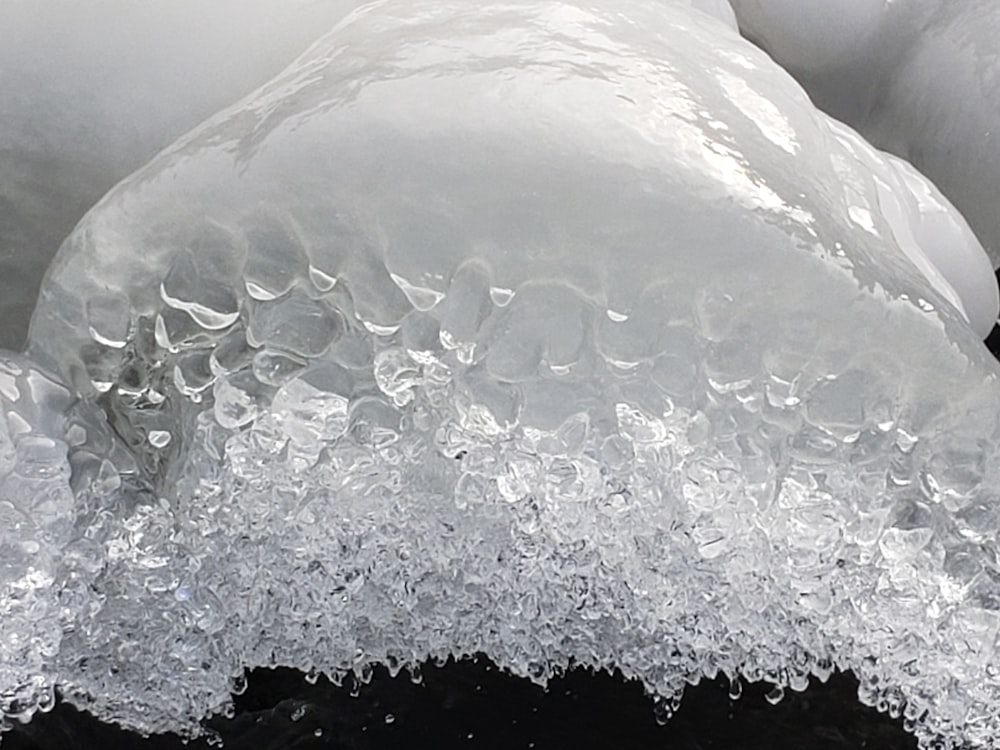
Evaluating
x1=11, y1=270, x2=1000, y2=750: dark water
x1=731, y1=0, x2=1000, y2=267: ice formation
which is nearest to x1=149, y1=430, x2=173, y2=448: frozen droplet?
x1=11, y1=270, x2=1000, y2=750: dark water

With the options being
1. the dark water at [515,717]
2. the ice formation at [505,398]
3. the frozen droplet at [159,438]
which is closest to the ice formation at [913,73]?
the ice formation at [505,398]

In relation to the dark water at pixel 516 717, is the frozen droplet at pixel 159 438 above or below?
above

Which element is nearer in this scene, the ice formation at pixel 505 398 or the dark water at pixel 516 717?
the ice formation at pixel 505 398

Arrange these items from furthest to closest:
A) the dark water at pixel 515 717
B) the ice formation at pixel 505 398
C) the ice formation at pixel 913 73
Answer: the ice formation at pixel 913 73 < the dark water at pixel 515 717 < the ice formation at pixel 505 398

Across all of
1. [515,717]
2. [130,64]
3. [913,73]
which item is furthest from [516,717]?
[913,73]

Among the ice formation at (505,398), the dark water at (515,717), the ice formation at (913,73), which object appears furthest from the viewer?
the ice formation at (913,73)

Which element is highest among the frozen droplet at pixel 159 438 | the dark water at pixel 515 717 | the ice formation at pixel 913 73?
the ice formation at pixel 913 73

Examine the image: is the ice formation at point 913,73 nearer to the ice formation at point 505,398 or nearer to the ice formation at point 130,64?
the ice formation at point 505,398

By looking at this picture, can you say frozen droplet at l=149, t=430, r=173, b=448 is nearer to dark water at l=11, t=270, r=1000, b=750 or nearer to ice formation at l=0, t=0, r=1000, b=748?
ice formation at l=0, t=0, r=1000, b=748
